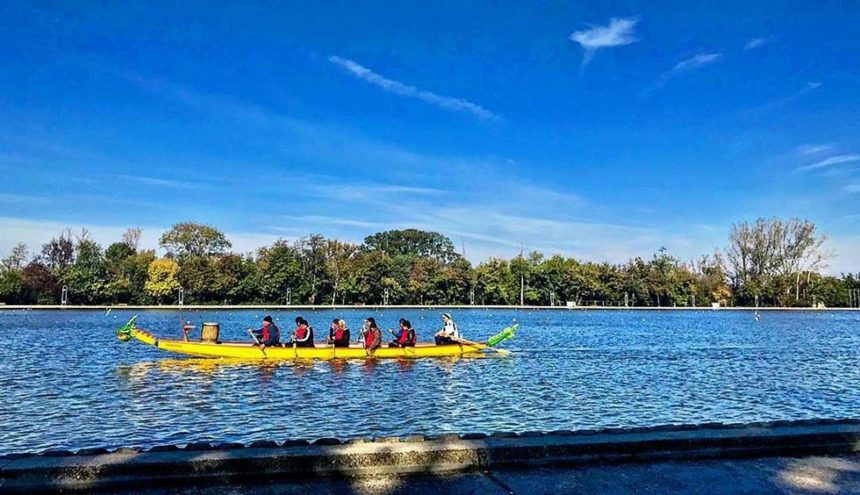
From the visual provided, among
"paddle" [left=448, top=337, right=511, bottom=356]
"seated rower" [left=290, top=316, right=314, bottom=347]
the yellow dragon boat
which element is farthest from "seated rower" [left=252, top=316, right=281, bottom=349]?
"paddle" [left=448, top=337, right=511, bottom=356]

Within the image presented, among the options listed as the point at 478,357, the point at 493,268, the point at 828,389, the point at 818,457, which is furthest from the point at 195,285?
the point at 818,457

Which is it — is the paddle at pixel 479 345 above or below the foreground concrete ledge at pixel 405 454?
below

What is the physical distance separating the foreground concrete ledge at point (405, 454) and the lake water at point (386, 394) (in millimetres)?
8452

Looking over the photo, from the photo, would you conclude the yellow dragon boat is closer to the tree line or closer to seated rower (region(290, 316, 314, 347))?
seated rower (region(290, 316, 314, 347))

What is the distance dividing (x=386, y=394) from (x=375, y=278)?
87.2 metres

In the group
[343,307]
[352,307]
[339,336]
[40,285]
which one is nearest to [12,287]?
[40,285]

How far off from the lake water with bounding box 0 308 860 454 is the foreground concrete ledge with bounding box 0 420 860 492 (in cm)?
845

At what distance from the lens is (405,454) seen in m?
5.89

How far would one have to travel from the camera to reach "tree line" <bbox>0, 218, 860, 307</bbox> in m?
97.6

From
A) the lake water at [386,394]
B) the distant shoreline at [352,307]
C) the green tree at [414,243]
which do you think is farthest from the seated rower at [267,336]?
the green tree at [414,243]

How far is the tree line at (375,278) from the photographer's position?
97.6m

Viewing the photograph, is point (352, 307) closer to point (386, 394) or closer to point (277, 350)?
point (277, 350)

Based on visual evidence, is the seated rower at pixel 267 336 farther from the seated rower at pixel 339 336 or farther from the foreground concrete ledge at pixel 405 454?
the foreground concrete ledge at pixel 405 454

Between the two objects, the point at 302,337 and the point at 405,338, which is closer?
the point at 302,337
